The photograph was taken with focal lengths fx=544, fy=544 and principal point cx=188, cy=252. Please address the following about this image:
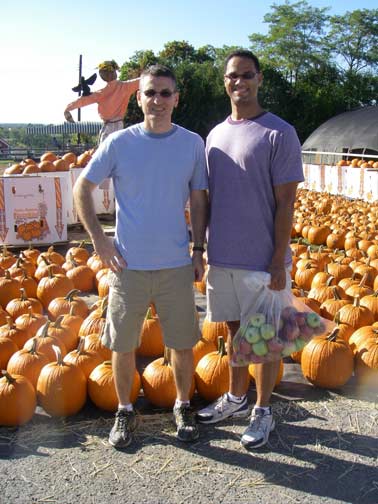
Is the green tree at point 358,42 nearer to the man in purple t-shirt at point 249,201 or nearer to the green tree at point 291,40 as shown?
the green tree at point 291,40

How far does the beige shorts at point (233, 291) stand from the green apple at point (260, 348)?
16 cm

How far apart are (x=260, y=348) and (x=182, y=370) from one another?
0.50 metres

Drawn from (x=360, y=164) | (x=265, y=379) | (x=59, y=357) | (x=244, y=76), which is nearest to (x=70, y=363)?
(x=59, y=357)

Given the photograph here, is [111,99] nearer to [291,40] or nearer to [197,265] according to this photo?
[197,265]

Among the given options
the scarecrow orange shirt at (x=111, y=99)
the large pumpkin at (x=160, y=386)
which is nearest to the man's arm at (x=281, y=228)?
the large pumpkin at (x=160, y=386)

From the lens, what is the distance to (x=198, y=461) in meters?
2.82

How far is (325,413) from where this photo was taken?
329cm

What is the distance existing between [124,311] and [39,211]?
207 inches

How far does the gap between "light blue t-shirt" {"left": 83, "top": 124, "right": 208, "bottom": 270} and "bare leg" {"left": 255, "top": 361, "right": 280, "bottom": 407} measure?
2.50 feet

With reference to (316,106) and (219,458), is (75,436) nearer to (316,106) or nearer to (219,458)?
(219,458)

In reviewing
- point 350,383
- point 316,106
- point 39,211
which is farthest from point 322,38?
point 350,383

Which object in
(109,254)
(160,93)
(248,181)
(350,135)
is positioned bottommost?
(109,254)

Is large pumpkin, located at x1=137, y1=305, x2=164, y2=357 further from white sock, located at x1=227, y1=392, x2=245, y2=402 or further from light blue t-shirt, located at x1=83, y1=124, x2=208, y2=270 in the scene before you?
light blue t-shirt, located at x1=83, y1=124, x2=208, y2=270

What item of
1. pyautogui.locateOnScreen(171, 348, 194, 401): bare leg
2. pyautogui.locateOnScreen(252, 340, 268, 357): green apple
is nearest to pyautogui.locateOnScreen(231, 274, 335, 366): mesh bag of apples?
pyautogui.locateOnScreen(252, 340, 268, 357): green apple
